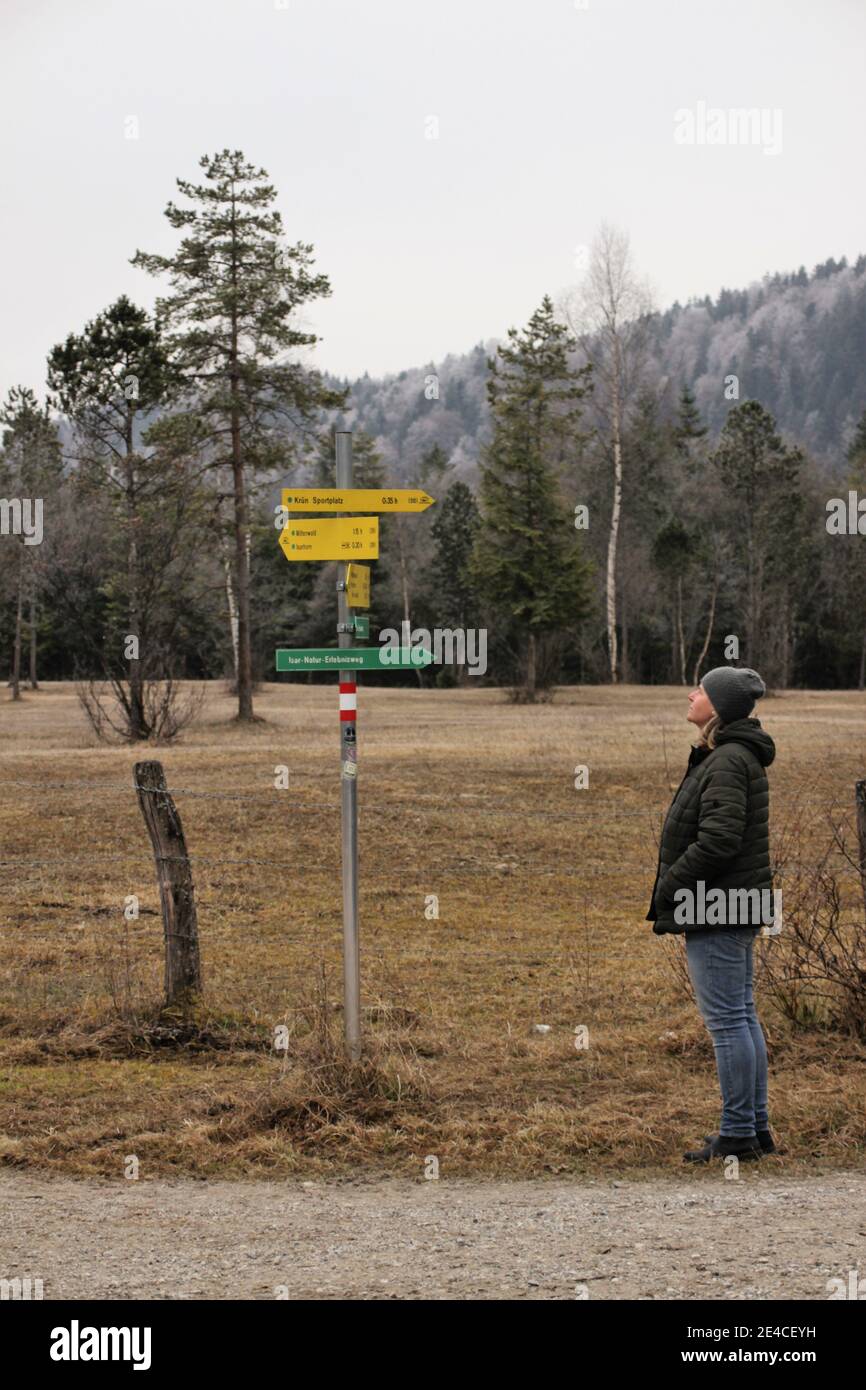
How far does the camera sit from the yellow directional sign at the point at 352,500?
23.4 feet

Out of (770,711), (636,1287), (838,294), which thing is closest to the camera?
(636,1287)

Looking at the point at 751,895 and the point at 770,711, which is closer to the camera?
the point at 751,895

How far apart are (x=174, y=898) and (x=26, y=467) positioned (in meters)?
53.7

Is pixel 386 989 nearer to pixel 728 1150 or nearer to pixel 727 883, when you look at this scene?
pixel 728 1150

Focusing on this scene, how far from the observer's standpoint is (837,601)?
231 ft

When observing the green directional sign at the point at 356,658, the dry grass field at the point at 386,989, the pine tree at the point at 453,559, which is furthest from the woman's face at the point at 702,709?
the pine tree at the point at 453,559

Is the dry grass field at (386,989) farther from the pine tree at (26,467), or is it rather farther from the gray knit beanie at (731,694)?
the pine tree at (26,467)

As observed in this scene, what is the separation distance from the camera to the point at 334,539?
7.12m

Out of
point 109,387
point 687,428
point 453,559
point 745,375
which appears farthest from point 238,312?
point 745,375

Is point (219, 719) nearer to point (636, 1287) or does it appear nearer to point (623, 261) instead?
point (623, 261)

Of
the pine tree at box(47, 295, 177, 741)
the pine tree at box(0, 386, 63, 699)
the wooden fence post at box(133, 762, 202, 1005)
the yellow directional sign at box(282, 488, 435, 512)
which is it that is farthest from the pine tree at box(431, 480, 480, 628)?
the yellow directional sign at box(282, 488, 435, 512)

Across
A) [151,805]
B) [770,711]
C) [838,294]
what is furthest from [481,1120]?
[838,294]

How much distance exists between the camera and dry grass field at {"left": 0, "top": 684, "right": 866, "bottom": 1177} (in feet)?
21.9

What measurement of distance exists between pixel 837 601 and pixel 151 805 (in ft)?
214
